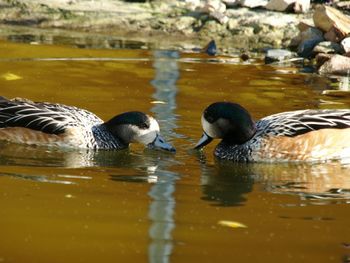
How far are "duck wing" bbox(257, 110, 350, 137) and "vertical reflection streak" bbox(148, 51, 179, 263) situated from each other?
1.02 meters

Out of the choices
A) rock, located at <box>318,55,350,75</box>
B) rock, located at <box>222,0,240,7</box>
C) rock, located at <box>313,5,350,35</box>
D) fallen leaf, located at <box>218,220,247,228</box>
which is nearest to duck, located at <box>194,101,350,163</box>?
fallen leaf, located at <box>218,220,247,228</box>

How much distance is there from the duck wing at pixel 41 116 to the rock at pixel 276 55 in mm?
5709

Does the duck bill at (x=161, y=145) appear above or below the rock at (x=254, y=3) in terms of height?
below

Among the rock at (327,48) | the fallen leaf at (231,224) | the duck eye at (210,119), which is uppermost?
the duck eye at (210,119)

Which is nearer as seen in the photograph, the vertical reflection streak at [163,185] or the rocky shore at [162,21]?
the vertical reflection streak at [163,185]

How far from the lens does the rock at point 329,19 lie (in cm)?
1573

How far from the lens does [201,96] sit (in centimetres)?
1181

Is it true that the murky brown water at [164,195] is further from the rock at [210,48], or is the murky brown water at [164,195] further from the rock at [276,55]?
the rock at [210,48]

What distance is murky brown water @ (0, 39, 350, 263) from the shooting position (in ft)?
19.9

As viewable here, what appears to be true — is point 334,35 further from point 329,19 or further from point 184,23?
point 184,23

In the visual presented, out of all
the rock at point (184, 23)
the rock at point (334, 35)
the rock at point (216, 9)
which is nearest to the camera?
the rock at point (334, 35)

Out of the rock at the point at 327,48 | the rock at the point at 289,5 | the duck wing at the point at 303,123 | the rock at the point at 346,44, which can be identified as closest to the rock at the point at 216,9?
the rock at the point at 289,5

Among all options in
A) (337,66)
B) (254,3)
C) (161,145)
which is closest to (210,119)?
(161,145)

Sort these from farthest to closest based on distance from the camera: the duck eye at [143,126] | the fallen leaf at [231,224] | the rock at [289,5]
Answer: the rock at [289,5] → the duck eye at [143,126] → the fallen leaf at [231,224]
